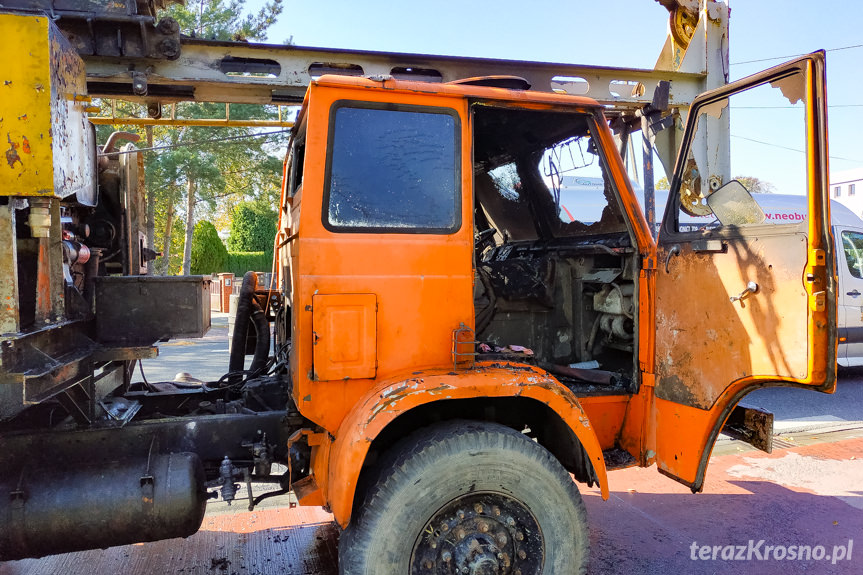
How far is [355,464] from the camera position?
2.49 m

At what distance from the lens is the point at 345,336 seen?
2691 millimetres

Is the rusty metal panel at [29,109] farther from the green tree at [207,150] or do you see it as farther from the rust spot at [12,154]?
the green tree at [207,150]

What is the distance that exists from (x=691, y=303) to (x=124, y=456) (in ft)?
10.1

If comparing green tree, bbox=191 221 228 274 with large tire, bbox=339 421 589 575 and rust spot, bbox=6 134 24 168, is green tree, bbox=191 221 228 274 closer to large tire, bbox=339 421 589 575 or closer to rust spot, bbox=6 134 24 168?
rust spot, bbox=6 134 24 168

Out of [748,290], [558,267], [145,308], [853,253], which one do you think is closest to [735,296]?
[748,290]

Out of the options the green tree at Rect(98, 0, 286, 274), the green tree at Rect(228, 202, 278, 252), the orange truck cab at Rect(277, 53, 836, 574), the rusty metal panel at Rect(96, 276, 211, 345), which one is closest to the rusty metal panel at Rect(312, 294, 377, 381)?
the orange truck cab at Rect(277, 53, 836, 574)

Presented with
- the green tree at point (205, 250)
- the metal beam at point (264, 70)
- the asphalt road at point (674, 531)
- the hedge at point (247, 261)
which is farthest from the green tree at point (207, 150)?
the asphalt road at point (674, 531)

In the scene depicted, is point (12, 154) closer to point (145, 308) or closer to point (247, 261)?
point (145, 308)

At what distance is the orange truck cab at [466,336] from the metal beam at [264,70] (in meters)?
1.91

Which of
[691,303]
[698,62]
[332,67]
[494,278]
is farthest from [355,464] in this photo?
[698,62]

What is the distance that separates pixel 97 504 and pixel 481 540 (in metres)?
1.83

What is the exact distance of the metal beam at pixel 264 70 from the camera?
4695 millimetres

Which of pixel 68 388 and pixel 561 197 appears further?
pixel 561 197

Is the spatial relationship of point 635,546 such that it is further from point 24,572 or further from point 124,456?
point 24,572
